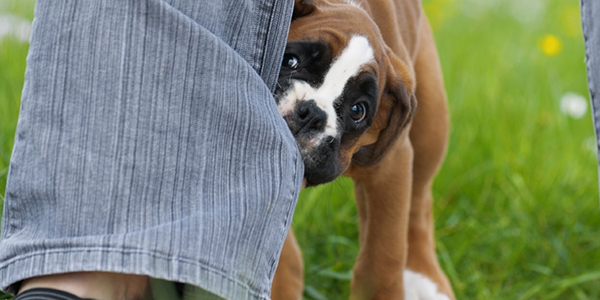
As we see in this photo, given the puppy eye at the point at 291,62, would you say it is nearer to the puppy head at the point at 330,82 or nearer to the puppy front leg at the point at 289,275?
the puppy head at the point at 330,82

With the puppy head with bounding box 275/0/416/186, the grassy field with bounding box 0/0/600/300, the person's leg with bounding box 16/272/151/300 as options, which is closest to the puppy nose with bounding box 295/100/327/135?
the puppy head with bounding box 275/0/416/186

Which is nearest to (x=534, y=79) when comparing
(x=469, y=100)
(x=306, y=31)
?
(x=469, y=100)

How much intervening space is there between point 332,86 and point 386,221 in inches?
20.6

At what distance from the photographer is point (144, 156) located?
1.29 m

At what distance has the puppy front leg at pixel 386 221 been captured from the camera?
2.08m

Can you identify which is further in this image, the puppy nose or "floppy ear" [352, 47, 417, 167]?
"floppy ear" [352, 47, 417, 167]

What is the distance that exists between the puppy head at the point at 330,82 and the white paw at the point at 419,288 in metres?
0.68

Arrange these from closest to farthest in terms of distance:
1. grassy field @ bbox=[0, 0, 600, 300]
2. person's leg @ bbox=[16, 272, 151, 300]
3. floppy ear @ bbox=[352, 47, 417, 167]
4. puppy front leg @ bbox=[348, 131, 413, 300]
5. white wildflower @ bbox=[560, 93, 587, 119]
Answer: person's leg @ bbox=[16, 272, 151, 300], floppy ear @ bbox=[352, 47, 417, 167], puppy front leg @ bbox=[348, 131, 413, 300], grassy field @ bbox=[0, 0, 600, 300], white wildflower @ bbox=[560, 93, 587, 119]

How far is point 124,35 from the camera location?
51.5 inches

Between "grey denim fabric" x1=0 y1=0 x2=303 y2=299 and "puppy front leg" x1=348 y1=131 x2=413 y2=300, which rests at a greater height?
"grey denim fabric" x1=0 y1=0 x2=303 y2=299

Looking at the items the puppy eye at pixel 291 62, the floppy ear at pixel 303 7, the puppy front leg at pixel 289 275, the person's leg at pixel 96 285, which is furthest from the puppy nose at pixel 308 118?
the puppy front leg at pixel 289 275

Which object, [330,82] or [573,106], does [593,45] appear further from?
[573,106]

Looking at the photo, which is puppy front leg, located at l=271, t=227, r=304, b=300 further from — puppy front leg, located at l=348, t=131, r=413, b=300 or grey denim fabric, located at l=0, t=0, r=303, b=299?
grey denim fabric, located at l=0, t=0, r=303, b=299

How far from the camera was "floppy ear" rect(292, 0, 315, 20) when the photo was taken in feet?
5.88
